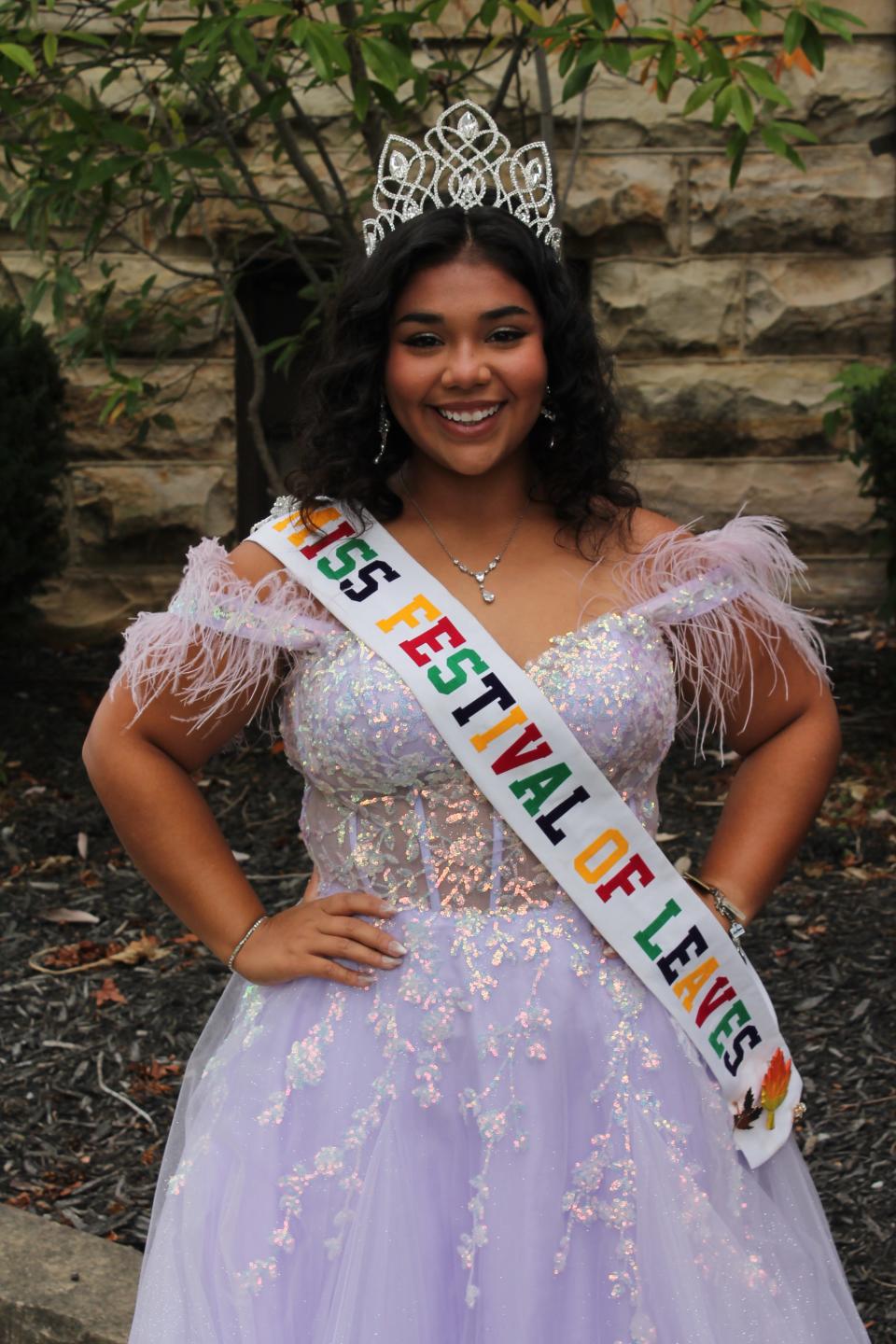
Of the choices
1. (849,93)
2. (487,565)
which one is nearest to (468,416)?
(487,565)

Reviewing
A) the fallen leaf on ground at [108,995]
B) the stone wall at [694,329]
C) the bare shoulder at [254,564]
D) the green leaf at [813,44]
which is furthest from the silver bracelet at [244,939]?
the stone wall at [694,329]

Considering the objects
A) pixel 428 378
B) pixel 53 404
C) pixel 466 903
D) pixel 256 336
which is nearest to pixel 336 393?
pixel 428 378

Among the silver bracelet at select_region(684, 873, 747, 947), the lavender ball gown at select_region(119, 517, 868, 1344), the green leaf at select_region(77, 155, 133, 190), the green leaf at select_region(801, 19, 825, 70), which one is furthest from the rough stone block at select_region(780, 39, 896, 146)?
the silver bracelet at select_region(684, 873, 747, 947)

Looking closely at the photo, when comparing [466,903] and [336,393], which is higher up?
[336,393]

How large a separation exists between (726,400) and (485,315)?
11.2 feet

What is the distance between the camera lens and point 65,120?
480 cm

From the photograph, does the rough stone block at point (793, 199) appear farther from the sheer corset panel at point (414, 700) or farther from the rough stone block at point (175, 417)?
the sheer corset panel at point (414, 700)

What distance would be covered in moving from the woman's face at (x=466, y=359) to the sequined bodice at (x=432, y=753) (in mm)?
253

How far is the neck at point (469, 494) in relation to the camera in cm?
207

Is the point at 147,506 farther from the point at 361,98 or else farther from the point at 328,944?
the point at 328,944

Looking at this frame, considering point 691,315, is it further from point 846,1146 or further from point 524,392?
point 524,392

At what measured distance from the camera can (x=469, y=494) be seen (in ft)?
6.81

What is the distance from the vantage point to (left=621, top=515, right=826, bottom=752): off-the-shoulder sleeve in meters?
2.02

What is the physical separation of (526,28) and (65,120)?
60.0 inches
